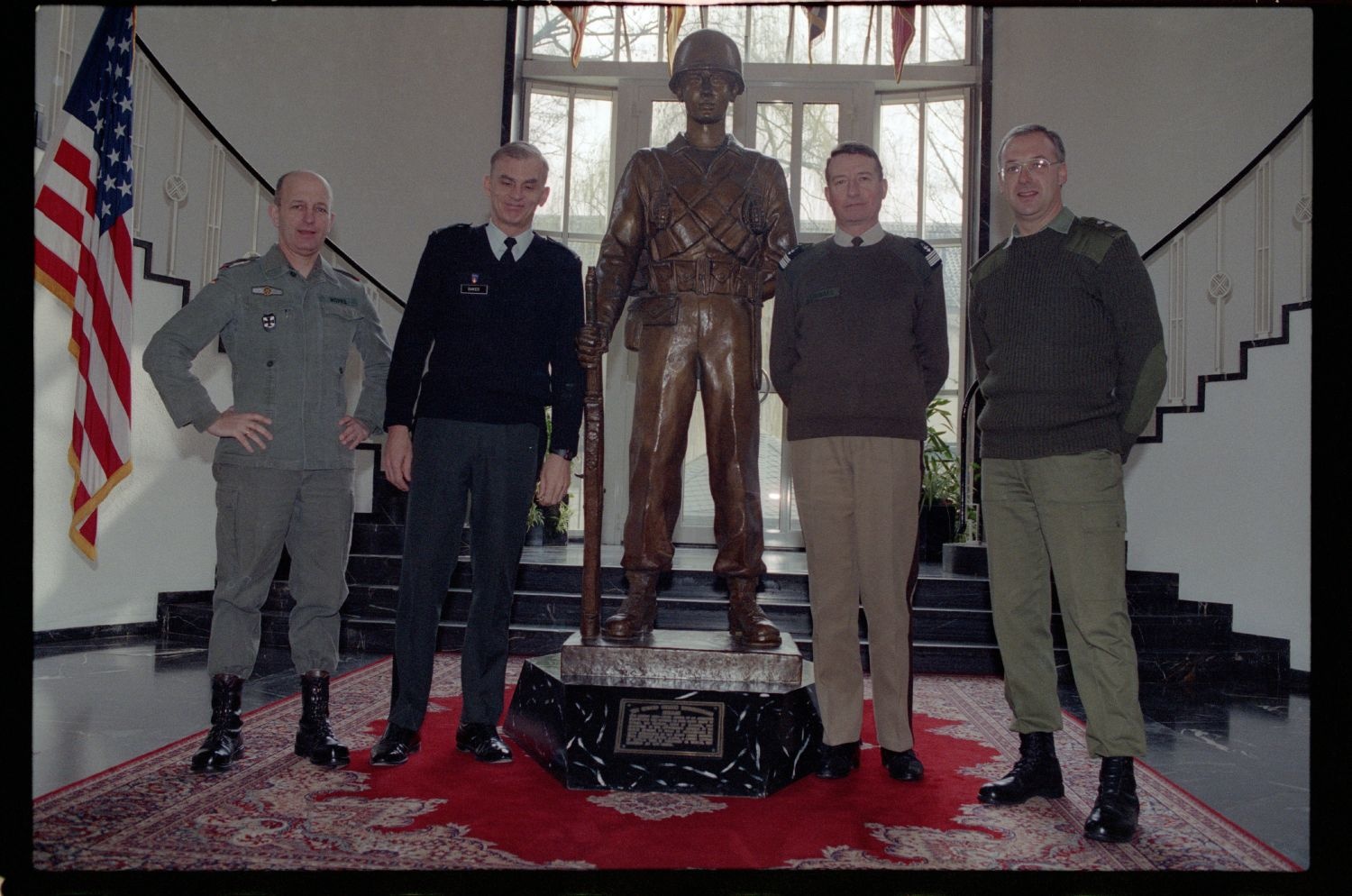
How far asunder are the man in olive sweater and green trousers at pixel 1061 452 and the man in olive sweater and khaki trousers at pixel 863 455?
237 millimetres

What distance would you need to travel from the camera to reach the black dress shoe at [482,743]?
298cm

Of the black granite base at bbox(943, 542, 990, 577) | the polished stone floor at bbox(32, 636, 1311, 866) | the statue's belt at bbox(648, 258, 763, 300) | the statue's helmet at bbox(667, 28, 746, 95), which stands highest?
the statue's helmet at bbox(667, 28, 746, 95)

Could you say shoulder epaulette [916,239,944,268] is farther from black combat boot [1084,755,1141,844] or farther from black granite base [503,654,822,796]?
black combat boot [1084,755,1141,844]

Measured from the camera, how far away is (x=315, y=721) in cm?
299

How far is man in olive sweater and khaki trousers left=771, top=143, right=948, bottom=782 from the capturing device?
113 inches

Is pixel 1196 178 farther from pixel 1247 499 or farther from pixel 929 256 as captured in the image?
pixel 929 256

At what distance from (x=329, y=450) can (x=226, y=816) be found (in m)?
1.07

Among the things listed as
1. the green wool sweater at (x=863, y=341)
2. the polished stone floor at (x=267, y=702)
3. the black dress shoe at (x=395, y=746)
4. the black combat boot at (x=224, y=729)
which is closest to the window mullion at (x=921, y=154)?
the polished stone floor at (x=267, y=702)

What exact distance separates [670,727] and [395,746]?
86cm

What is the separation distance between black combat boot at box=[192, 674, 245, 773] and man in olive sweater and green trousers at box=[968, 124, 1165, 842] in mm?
2205

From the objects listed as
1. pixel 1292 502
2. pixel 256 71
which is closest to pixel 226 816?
pixel 1292 502

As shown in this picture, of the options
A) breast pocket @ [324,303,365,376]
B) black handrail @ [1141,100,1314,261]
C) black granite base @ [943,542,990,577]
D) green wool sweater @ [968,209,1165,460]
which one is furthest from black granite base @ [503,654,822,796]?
black handrail @ [1141,100,1314,261]

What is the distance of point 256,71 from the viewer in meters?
6.99

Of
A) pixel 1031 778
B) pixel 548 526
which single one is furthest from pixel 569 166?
pixel 1031 778
